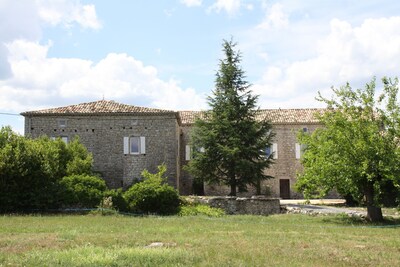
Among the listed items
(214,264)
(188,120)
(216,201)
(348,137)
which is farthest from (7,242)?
(188,120)

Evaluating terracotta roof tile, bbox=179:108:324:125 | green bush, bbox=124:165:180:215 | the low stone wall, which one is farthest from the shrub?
terracotta roof tile, bbox=179:108:324:125

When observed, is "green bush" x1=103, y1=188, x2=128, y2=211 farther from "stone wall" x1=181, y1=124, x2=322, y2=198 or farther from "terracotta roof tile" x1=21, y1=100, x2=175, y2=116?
"stone wall" x1=181, y1=124, x2=322, y2=198

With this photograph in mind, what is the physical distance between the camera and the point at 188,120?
4088 centimetres

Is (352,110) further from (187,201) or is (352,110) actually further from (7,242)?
(7,242)

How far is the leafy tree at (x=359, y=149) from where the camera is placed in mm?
18953

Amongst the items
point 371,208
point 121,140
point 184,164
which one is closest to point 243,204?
point 371,208

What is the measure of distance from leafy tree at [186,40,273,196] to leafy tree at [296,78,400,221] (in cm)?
985

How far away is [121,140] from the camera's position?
36000 mm

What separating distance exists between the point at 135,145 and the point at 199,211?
13.3 meters

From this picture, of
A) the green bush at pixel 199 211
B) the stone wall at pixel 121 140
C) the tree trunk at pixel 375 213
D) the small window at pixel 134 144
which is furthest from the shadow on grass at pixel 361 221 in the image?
the small window at pixel 134 144

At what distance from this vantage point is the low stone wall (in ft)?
86.4

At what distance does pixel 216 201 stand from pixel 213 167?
17.1 feet

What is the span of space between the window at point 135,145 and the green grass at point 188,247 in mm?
19762

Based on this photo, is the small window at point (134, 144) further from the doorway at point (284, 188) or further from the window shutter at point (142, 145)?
the doorway at point (284, 188)
